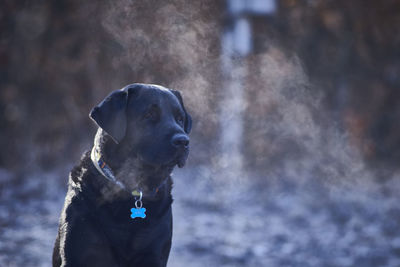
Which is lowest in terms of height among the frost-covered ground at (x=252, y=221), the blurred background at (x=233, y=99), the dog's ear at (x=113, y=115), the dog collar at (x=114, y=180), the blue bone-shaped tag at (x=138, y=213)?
the blue bone-shaped tag at (x=138, y=213)

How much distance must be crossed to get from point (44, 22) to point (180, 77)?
3385mm

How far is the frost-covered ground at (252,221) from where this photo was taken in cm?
446

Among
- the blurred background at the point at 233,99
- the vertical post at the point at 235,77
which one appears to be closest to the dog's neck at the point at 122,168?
the blurred background at the point at 233,99

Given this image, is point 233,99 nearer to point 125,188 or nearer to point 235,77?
point 235,77

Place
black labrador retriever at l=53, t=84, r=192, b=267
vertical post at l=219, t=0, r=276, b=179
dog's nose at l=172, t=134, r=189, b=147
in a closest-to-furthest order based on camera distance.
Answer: black labrador retriever at l=53, t=84, r=192, b=267 < dog's nose at l=172, t=134, r=189, b=147 < vertical post at l=219, t=0, r=276, b=179

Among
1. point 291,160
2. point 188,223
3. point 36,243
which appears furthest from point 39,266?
point 291,160

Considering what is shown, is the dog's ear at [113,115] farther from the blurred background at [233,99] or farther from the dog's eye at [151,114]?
the blurred background at [233,99]

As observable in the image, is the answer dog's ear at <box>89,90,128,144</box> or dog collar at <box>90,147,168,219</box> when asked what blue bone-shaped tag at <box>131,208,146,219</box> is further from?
dog's ear at <box>89,90,128,144</box>

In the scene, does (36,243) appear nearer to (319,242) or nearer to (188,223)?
(188,223)

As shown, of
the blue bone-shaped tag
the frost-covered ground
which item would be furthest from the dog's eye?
the frost-covered ground

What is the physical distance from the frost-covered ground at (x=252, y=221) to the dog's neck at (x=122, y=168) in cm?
183

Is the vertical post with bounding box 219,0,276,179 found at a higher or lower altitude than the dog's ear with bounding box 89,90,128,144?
higher

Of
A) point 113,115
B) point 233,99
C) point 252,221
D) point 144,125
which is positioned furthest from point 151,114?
point 233,99

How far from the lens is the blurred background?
6336 millimetres
